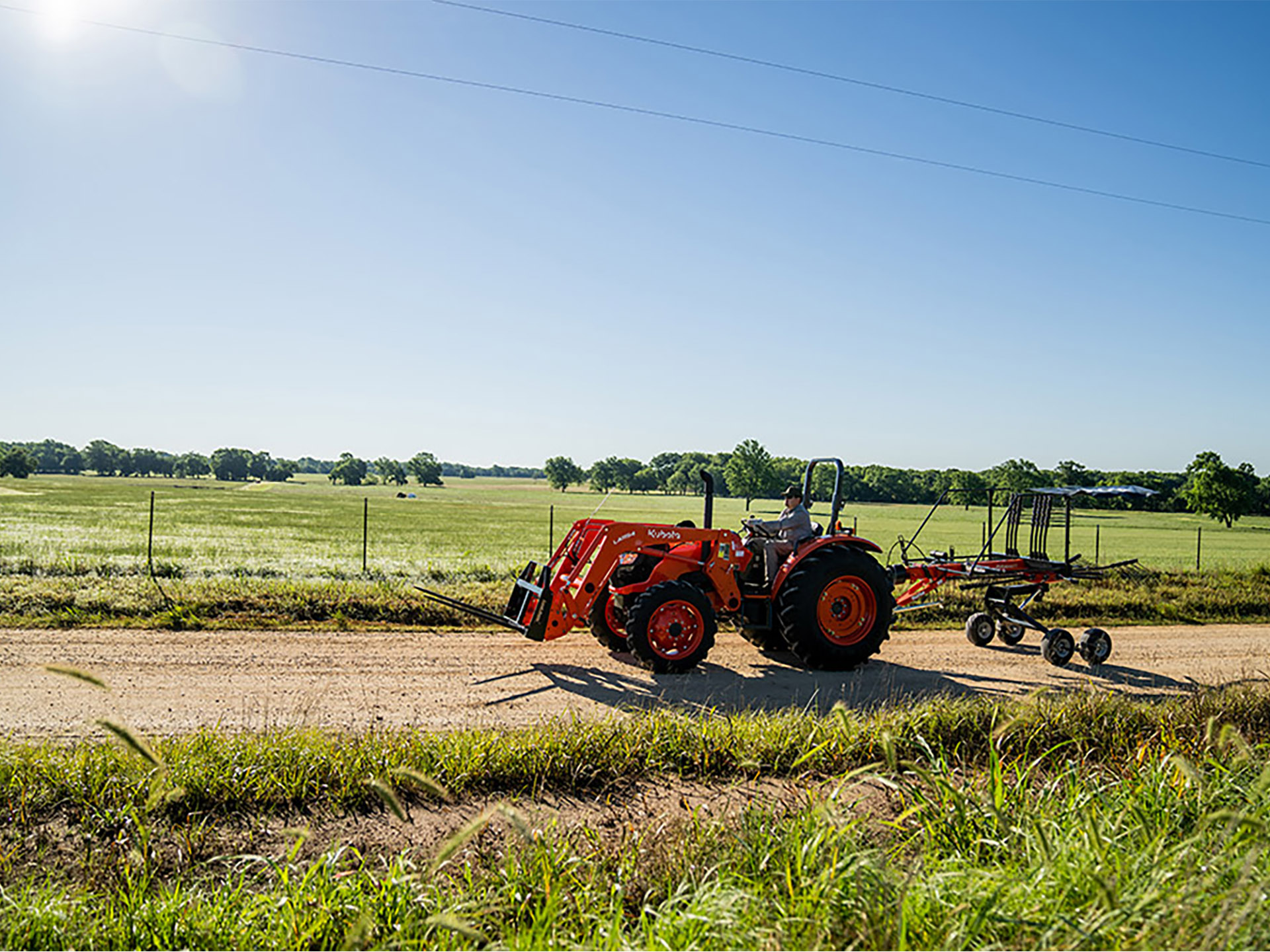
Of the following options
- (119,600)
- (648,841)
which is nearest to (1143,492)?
(648,841)

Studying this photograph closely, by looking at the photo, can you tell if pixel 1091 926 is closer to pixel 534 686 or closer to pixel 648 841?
pixel 648 841

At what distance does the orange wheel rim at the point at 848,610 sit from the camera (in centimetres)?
1030

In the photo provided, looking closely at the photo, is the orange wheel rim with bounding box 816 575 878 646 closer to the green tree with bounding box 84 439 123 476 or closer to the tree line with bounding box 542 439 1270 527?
the tree line with bounding box 542 439 1270 527

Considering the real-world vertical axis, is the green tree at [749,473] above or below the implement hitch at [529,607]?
above

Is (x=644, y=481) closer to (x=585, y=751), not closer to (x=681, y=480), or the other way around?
(x=681, y=480)

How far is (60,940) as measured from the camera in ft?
11.0

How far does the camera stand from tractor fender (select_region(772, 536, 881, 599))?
1019cm

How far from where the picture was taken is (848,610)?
34.3ft

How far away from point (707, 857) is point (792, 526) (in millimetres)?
6646

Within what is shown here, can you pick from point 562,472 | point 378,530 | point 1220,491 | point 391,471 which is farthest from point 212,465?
point 1220,491

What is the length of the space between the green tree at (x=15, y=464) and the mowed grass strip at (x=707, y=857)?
373 feet

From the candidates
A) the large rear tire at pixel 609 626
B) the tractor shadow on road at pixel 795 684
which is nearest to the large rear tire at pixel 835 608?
the tractor shadow on road at pixel 795 684

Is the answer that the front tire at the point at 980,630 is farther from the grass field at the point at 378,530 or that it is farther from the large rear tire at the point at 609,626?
the large rear tire at the point at 609,626

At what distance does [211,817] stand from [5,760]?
4.83ft
